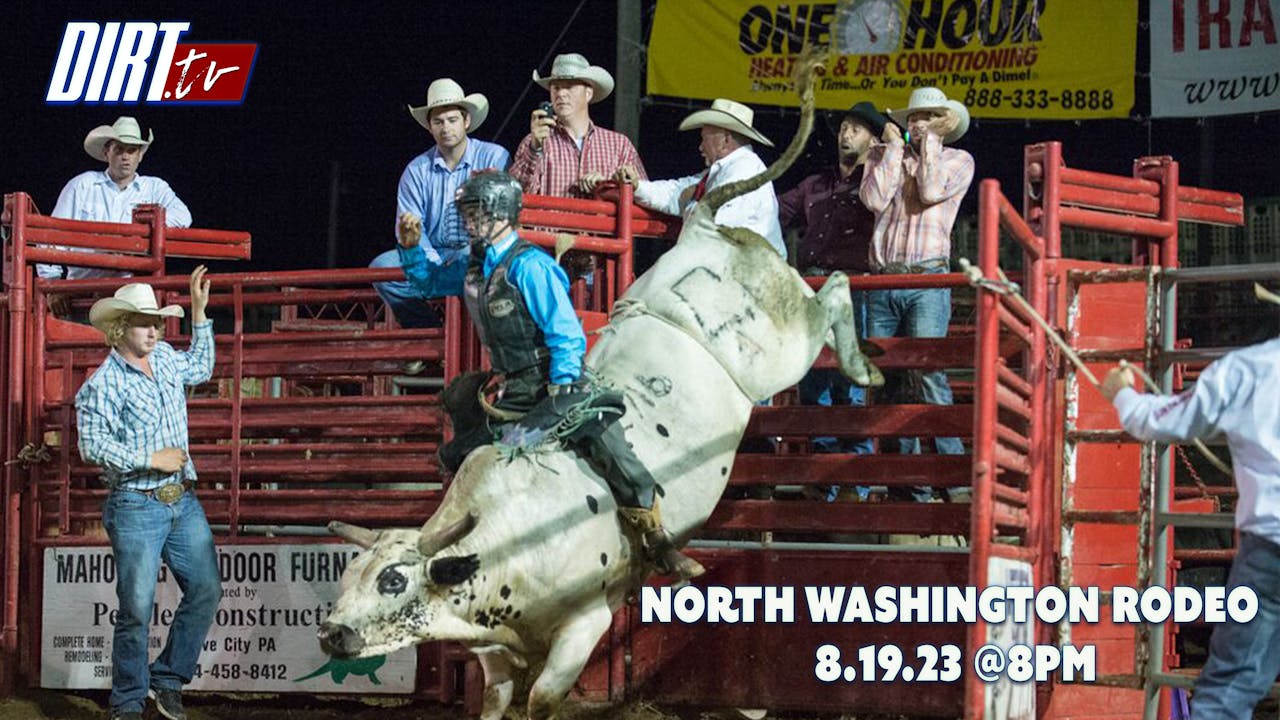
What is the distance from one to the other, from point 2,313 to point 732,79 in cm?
844

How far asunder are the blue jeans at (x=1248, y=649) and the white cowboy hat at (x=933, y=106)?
3.10 meters

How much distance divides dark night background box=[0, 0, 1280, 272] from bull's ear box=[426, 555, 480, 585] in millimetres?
12469

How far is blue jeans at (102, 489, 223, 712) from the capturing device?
Result: 7578 millimetres

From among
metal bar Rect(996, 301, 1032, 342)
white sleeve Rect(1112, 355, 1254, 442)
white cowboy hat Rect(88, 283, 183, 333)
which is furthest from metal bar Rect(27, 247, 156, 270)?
white sleeve Rect(1112, 355, 1254, 442)

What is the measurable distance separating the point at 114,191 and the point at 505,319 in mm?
4757

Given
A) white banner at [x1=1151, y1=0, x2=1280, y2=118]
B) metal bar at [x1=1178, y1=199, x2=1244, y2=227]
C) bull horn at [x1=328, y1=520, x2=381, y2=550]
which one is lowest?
bull horn at [x1=328, y1=520, x2=381, y2=550]

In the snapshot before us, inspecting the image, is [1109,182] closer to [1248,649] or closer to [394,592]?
[1248,649]

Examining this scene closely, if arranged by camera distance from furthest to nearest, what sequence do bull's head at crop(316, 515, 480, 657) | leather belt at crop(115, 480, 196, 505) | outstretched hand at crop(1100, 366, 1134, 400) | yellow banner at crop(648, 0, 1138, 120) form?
yellow banner at crop(648, 0, 1138, 120) < leather belt at crop(115, 480, 196, 505) < bull's head at crop(316, 515, 480, 657) < outstretched hand at crop(1100, 366, 1134, 400)

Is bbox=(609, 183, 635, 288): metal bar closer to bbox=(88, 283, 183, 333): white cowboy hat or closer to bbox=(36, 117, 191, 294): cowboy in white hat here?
bbox=(88, 283, 183, 333): white cowboy hat

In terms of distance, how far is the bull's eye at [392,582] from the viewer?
5.92 meters

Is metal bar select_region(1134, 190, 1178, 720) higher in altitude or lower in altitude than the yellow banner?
lower

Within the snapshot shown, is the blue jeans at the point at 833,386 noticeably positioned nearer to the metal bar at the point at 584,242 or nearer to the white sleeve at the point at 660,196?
the white sleeve at the point at 660,196

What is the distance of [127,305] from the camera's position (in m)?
7.56

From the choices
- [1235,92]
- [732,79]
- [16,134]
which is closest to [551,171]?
[732,79]
